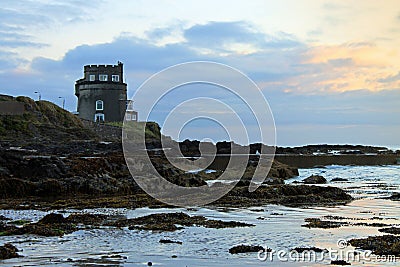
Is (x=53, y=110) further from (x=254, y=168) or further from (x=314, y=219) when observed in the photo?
(x=314, y=219)

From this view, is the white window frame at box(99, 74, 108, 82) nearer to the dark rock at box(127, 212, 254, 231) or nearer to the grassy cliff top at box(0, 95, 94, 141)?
the grassy cliff top at box(0, 95, 94, 141)

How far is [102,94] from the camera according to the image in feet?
243

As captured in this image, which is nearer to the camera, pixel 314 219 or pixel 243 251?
pixel 243 251

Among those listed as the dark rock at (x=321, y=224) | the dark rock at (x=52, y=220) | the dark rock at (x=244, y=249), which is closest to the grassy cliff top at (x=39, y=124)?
the dark rock at (x=52, y=220)

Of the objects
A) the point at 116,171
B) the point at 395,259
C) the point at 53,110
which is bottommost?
the point at 395,259

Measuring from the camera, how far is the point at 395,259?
31.0 feet

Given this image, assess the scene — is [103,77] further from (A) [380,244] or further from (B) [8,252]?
(A) [380,244]

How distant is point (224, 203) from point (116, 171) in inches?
337

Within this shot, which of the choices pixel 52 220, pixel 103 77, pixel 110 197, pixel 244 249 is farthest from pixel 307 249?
pixel 103 77

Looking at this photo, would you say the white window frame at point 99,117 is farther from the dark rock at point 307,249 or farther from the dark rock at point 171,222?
the dark rock at point 307,249

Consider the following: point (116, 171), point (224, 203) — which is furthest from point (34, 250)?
point (116, 171)

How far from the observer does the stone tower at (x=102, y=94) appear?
74.2m

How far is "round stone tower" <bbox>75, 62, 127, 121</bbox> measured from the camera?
74250 mm

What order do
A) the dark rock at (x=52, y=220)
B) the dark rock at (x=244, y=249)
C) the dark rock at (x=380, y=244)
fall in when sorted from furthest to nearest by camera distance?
the dark rock at (x=52, y=220) → the dark rock at (x=244, y=249) → the dark rock at (x=380, y=244)
